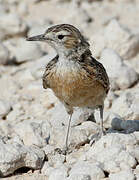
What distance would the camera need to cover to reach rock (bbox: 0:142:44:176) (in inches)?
270

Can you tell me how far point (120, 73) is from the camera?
33.7 ft

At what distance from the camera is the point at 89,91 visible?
24.9 ft

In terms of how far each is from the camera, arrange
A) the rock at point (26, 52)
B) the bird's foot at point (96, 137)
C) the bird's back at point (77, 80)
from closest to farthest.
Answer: the bird's back at point (77, 80) → the bird's foot at point (96, 137) → the rock at point (26, 52)

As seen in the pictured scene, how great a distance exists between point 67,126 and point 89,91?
2.71 ft

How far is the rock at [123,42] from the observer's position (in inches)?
453

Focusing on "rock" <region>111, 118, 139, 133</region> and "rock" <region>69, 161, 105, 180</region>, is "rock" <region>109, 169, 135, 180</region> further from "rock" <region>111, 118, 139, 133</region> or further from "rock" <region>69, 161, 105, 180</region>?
"rock" <region>111, 118, 139, 133</region>

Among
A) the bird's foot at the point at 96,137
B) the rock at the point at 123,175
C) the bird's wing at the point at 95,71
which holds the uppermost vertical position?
the bird's wing at the point at 95,71

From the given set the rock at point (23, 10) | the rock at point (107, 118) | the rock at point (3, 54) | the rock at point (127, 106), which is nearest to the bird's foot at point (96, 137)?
the rock at point (107, 118)

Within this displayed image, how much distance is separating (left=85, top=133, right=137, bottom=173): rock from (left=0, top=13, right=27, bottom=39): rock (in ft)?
20.6

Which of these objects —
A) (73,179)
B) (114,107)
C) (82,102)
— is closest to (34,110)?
(114,107)

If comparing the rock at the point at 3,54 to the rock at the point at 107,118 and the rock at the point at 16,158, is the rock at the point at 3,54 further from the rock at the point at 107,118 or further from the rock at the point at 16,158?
the rock at the point at 16,158

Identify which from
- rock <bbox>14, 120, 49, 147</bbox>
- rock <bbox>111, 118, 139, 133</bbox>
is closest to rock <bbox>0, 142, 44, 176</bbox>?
rock <bbox>14, 120, 49, 147</bbox>

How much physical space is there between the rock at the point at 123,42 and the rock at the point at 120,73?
97 centimetres

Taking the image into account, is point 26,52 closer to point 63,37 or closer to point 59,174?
point 63,37
